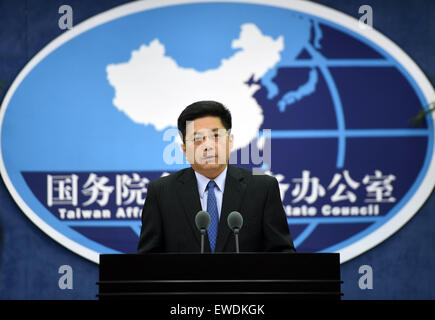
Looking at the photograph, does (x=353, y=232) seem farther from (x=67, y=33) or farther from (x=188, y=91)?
(x=67, y=33)

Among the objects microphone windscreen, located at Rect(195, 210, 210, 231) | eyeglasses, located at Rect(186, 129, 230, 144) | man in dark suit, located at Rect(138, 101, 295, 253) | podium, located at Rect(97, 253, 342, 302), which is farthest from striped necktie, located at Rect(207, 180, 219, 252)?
podium, located at Rect(97, 253, 342, 302)

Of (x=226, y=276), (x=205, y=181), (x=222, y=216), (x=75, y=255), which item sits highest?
(x=205, y=181)

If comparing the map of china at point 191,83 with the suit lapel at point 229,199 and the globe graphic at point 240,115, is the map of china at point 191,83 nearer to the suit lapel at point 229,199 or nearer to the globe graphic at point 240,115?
the globe graphic at point 240,115

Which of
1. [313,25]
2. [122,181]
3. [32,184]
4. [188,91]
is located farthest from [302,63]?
[32,184]

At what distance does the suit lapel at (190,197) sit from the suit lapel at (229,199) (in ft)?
0.21

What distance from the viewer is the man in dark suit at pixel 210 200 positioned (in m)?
2.54

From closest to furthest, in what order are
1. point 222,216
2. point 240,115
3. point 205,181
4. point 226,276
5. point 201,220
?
point 226,276
point 201,220
point 222,216
point 205,181
point 240,115

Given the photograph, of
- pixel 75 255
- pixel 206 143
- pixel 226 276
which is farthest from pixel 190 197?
pixel 75 255

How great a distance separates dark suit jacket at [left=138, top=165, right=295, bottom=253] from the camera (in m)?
2.52

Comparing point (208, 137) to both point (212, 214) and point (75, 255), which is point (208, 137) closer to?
point (212, 214)

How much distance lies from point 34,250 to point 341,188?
7.08ft

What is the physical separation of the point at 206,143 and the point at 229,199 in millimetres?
257

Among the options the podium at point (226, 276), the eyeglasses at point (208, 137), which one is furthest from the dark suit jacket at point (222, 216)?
the podium at point (226, 276)

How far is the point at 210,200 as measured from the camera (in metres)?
2.60
